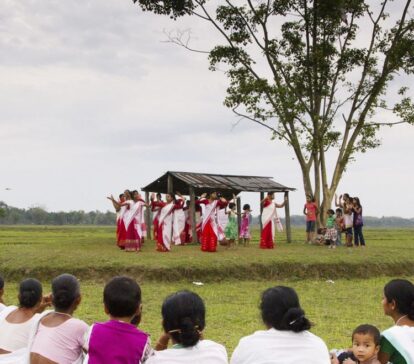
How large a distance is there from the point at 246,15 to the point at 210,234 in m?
8.72

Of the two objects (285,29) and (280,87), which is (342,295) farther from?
(285,29)

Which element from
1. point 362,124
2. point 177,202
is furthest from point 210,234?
point 362,124

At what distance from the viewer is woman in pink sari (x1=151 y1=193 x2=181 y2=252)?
1764 centimetres

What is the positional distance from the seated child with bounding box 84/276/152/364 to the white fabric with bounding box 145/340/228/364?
0.19 metres

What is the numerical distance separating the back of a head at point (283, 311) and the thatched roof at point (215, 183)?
53.3 ft

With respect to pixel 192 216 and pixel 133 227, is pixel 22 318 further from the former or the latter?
pixel 192 216

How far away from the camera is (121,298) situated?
384 cm

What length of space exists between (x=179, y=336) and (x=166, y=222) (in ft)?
47.7

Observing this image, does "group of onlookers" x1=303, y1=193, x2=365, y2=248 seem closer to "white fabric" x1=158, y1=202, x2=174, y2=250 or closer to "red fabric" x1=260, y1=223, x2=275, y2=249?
"red fabric" x1=260, y1=223, x2=275, y2=249

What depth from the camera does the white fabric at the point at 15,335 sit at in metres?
4.55

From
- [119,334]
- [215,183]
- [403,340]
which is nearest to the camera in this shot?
[119,334]

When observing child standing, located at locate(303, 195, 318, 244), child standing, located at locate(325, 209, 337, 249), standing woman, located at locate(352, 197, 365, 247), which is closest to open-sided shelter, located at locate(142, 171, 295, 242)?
child standing, located at locate(303, 195, 318, 244)

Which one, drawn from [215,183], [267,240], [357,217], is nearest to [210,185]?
[215,183]

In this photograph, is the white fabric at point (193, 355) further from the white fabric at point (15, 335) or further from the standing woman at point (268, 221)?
the standing woman at point (268, 221)
